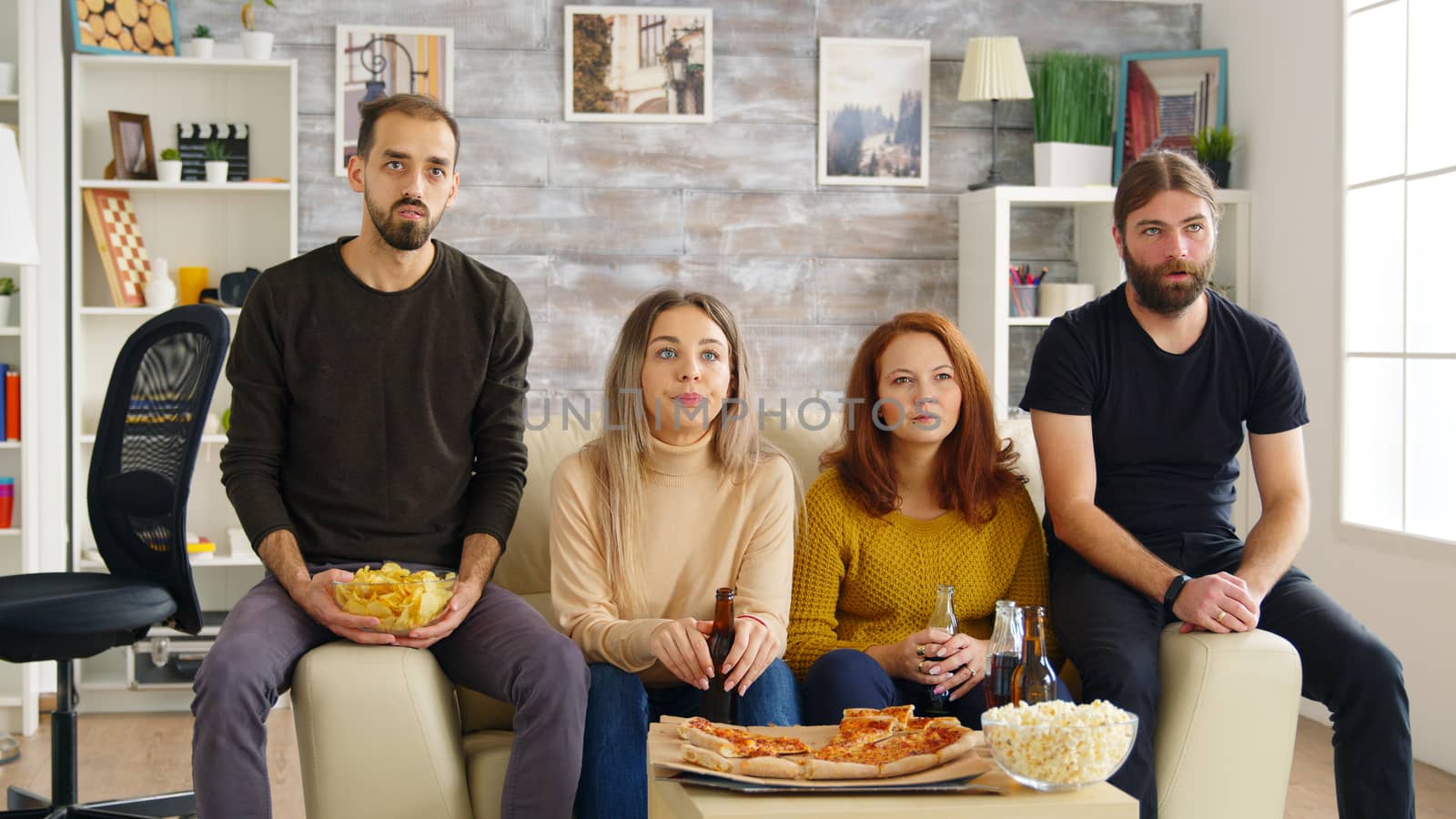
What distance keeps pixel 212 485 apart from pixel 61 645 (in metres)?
1.77

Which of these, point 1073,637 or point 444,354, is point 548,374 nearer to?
point 444,354

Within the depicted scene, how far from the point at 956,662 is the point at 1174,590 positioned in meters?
0.44

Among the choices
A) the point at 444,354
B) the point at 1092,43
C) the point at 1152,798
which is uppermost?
the point at 1092,43

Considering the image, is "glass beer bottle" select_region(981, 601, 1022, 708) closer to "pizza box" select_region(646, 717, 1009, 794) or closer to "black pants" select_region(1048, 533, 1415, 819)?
"pizza box" select_region(646, 717, 1009, 794)

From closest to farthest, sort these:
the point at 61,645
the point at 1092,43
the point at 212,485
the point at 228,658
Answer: the point at 228,658 < the point at 61,645 < the point at 212,485 < the point at 1092,43

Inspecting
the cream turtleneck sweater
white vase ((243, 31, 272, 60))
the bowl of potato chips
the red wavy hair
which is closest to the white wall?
the red wavy hair

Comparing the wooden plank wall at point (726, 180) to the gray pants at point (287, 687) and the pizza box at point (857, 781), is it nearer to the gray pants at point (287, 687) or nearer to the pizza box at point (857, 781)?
the gray pants at point (287, 687)

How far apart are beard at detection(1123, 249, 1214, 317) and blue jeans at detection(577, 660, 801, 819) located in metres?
1.02

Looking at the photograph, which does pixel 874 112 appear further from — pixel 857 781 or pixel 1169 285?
pixel 857 781

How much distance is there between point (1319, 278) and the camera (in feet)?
12.8

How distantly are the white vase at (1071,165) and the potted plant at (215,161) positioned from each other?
2.59m

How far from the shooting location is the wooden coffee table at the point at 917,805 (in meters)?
1.53

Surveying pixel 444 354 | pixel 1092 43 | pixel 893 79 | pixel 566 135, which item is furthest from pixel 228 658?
pixel 1092 43

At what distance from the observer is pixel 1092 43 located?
458 centimetres
